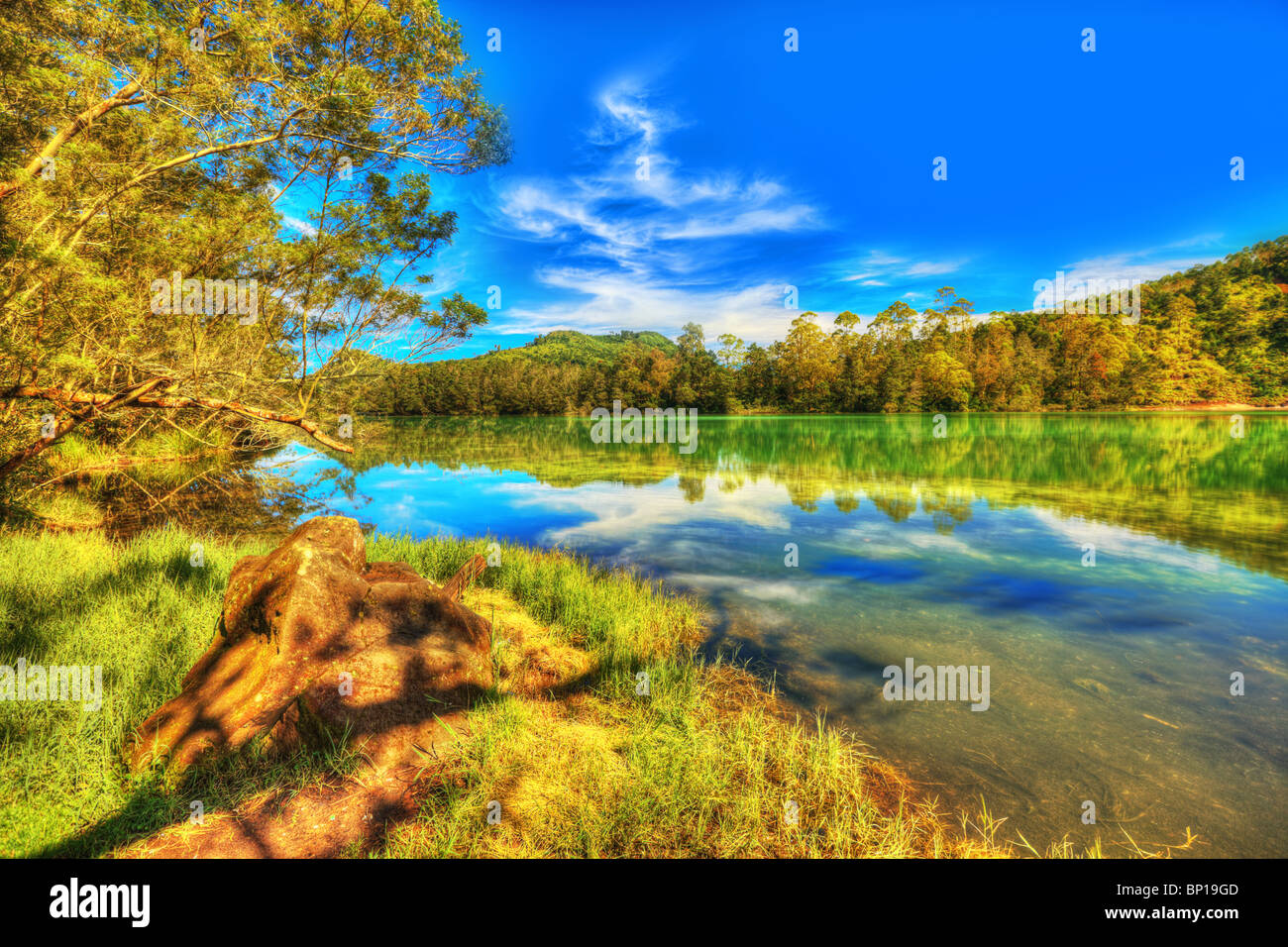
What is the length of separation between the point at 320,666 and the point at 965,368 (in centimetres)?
8098

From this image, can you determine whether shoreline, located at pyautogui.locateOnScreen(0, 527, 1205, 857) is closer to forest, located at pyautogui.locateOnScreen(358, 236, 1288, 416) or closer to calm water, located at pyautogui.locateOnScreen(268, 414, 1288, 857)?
calm water, located at pyautogui.locateOnScreen(268, 414, 1288, 857)

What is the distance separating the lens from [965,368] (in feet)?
223

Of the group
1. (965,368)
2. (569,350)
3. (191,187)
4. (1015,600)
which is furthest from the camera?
(569,350)

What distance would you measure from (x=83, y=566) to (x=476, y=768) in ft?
19.2

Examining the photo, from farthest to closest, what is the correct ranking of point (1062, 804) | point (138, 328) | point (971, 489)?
point (971, 489) → point (138, 328) → point (1062, 804)

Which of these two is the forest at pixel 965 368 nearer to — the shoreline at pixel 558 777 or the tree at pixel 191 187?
the tree at pixel 191 187

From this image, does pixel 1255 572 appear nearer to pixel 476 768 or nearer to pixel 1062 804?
pixel 1062 804

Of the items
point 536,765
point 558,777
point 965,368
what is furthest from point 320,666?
point 965,368

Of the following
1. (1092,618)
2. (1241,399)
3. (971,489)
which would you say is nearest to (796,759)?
(1092,618)

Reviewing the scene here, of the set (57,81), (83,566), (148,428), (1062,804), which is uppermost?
(57,81)

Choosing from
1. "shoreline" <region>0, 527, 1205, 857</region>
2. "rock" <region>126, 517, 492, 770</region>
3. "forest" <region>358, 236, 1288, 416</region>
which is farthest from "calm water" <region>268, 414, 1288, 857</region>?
"forest" <region>358, 236, 1288, 416</region>

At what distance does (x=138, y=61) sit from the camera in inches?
275

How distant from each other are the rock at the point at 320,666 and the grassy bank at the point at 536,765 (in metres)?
0.17

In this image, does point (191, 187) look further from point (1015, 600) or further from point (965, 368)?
point (965, 368)
